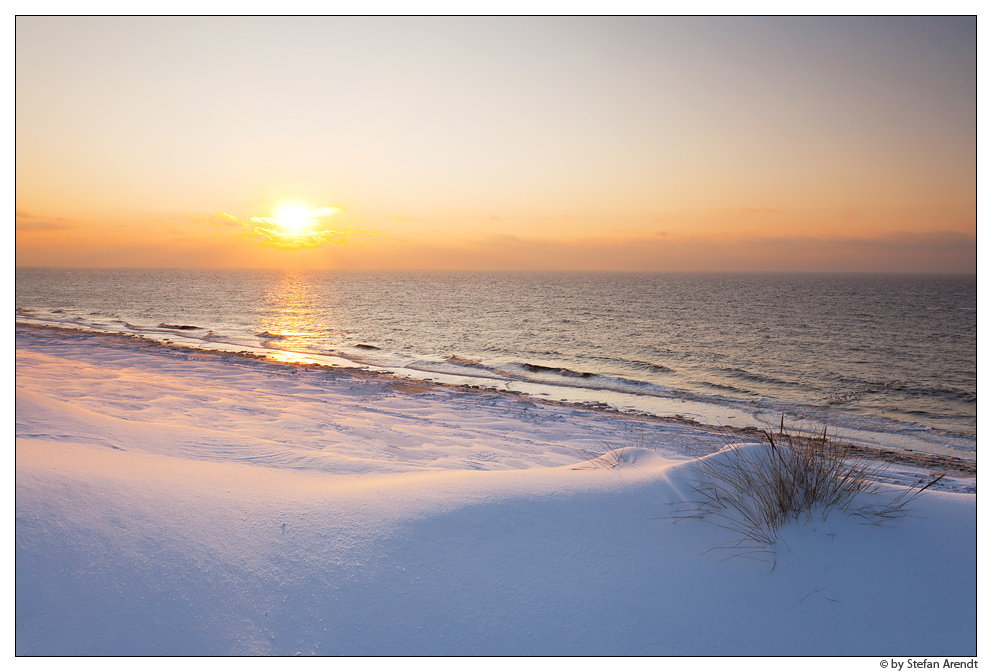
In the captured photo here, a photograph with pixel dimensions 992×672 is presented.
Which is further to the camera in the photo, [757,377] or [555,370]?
[555,370]

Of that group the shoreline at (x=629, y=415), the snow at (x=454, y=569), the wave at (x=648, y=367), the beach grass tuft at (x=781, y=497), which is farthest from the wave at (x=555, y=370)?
the beach grass tuft at (x=781, y=497)

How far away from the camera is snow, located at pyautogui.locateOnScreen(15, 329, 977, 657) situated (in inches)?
86.9

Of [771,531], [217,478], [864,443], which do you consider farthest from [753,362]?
[217,478]

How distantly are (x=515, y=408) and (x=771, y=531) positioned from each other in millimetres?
8640

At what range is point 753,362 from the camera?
21.2m

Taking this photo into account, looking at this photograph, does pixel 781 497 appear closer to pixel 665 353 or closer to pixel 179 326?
pixel 665 353

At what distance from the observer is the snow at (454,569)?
2207 mm

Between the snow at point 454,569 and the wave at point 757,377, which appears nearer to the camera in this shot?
the snow at point 454,569

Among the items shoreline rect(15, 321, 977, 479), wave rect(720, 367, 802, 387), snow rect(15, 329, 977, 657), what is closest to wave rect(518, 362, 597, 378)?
shoreline rect(15, 321, 977, 479)

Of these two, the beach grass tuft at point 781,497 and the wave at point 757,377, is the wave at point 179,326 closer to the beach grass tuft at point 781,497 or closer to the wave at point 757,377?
the wave at point 757,377

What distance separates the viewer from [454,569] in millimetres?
2514

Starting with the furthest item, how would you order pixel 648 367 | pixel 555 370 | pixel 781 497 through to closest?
pixel 648 367
pixel 555 370
pixel 781 497

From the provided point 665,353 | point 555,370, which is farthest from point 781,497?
point 665,353

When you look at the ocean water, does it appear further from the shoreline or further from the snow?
the snow
